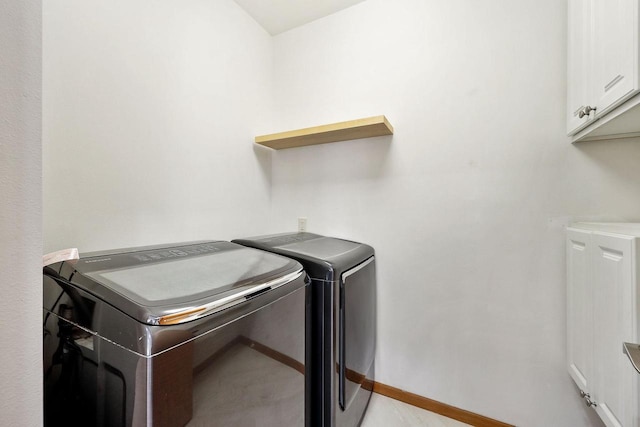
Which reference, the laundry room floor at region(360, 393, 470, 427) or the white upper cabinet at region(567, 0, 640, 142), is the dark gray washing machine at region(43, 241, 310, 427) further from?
the white upper cabinet at region(567, 0, 640, 142)

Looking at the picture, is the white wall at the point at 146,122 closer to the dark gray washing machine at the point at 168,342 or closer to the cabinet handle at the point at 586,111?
the dark gray washing machine at the point at 168,342

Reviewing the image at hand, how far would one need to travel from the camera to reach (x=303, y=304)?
3.55 feet

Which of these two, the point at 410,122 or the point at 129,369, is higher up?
the point at 410,122

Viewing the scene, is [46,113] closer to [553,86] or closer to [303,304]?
[303,304]

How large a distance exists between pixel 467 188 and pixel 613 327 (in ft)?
2.84

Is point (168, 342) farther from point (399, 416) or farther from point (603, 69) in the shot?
point (603, 69)

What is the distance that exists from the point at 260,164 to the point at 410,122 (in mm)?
1176

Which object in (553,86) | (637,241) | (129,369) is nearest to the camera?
(129,369)

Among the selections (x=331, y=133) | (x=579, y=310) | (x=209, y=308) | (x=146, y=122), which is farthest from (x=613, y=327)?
(x=146, y=122)

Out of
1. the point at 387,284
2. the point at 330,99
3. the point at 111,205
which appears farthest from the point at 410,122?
the point at 111,205

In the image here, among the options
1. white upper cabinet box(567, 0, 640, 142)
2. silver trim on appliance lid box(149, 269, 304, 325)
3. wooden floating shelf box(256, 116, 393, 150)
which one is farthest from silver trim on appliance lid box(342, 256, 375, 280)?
white upper cabinet box(567, 0, 640, 142)

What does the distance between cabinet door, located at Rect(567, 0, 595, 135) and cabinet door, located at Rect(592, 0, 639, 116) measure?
56 millimetres

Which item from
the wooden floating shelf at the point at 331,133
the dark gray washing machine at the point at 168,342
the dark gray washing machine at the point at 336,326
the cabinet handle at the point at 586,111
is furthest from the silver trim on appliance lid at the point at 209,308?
the cabinet handle at the point at 586,111

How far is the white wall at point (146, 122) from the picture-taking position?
1.03 m
